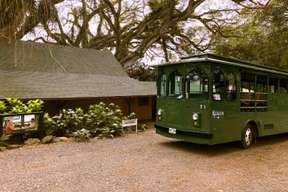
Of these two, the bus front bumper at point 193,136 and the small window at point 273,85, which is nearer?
the bus front bumper at point 193,136

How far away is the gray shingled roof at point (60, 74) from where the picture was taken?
41.0ft

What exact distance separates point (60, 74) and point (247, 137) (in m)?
10.1

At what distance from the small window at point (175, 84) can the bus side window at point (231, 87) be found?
147cm

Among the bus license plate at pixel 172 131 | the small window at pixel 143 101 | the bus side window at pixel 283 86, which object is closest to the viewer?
the bus license plate at pixel 172 131

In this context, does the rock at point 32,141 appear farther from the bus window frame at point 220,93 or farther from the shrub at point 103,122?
the bus window frame at point 220,93

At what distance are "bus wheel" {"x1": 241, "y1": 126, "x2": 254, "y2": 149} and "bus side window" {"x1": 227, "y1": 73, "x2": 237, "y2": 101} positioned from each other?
1.33 m

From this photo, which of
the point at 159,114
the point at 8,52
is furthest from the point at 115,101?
the point at 159,114

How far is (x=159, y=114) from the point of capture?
9.88 metres

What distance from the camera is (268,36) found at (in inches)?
571

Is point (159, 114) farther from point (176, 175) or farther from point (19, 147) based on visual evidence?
point (19, 147)

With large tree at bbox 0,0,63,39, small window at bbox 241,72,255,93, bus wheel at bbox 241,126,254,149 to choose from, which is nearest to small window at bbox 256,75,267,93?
small window at bbox 241,72,255,93

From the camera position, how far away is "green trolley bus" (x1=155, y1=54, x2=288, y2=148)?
8.35 m

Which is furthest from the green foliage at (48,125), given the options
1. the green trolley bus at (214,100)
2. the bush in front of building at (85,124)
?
the green trolley bus at (214,100)

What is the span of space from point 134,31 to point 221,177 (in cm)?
1995
